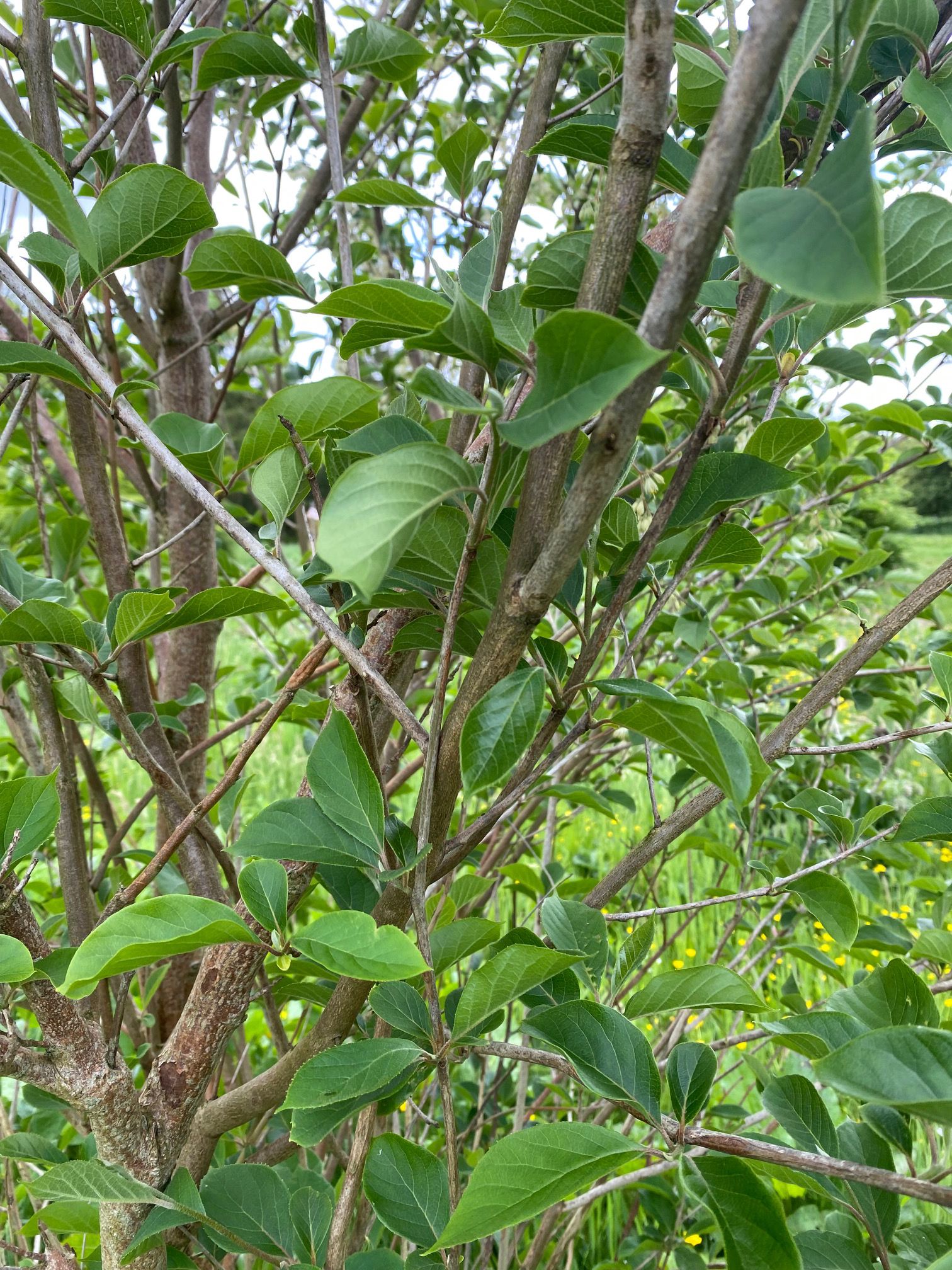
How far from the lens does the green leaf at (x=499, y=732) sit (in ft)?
1.58

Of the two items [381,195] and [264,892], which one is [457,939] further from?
[381,195]

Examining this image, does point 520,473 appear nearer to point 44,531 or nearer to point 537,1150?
point 537,1150

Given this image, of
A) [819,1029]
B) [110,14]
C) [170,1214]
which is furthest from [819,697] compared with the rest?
[110,14]

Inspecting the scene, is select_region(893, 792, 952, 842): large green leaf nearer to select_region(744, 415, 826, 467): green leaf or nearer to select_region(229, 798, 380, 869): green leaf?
select_region(744, 415, 826, 467): green leaf

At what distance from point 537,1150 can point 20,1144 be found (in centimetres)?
57

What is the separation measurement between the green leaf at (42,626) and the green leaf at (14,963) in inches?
8.1

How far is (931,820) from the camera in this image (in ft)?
2.05

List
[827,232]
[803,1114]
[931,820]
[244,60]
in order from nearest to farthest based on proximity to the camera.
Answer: [827,232] → [803,1114] → [931,820] → [244,60]

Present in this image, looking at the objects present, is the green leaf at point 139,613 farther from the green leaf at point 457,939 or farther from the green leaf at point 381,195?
the green leaf at point 381,195

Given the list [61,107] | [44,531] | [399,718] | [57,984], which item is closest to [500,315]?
[399,718]

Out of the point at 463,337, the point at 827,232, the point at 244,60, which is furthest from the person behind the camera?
the point at 244,60

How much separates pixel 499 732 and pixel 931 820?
1.13 feet

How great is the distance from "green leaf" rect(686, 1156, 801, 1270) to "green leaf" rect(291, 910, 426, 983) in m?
0.18

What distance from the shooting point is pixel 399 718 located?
21.4 inches
